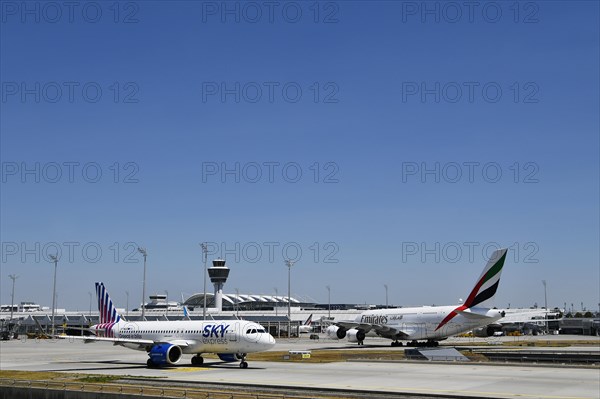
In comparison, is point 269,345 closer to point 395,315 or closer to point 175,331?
point 175,331

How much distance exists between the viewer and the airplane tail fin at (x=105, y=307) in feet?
227

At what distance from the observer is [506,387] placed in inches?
1515

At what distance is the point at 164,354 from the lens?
5528cm

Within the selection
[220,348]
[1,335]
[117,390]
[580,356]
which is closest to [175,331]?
[220,348]

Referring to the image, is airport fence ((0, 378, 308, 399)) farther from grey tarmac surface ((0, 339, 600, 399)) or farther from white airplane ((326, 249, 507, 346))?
white airplane ((326, 249, 507, 346))

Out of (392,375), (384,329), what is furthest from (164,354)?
(384,329)

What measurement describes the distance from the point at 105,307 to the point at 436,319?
41175 mm

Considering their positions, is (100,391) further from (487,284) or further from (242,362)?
(487,284)

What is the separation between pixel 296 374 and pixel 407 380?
919 centimetres

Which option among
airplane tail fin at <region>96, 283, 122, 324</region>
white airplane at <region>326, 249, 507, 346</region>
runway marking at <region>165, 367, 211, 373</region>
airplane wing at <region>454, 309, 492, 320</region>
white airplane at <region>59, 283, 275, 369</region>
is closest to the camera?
runway marking at <region>165, 367, 211, 373</region>

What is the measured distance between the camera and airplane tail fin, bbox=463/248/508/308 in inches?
3135

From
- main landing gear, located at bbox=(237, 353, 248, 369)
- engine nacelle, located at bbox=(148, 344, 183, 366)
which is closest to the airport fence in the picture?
engine nacelle, located at bbox=(148, 344, 183, 366)

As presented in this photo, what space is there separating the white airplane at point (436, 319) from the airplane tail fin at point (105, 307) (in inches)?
1508

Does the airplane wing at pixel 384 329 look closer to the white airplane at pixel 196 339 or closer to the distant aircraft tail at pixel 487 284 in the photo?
the distant aircraft tail at pixel 487 284
